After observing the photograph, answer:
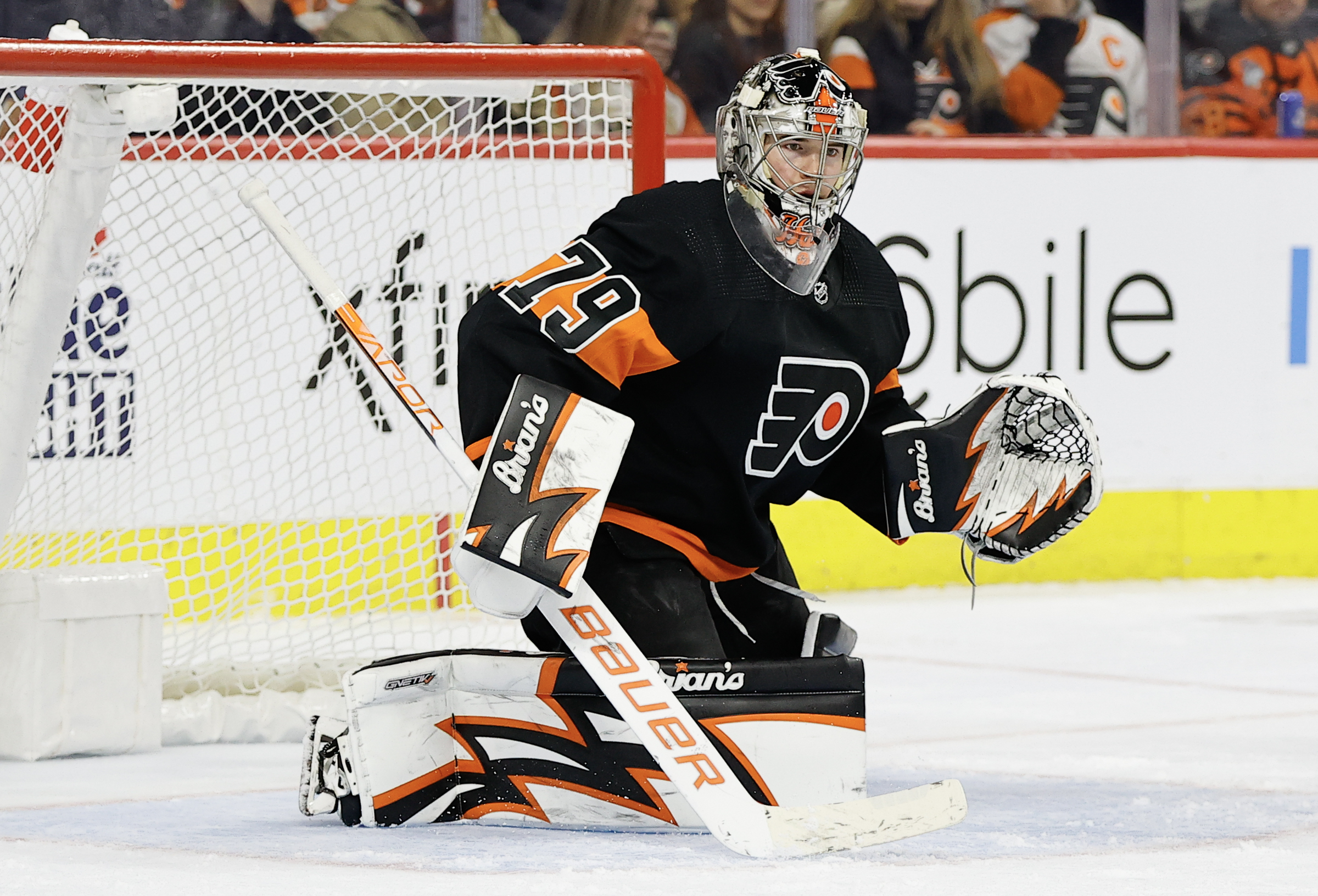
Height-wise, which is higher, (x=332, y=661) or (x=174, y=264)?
(x=174, y=264)

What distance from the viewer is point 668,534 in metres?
2.61

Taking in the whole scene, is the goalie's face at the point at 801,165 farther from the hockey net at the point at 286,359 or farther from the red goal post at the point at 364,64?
the hockey net at the point at 286,359

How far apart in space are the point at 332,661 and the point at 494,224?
42.7 inches

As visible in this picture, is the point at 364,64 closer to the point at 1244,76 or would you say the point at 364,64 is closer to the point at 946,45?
the point at 946,45

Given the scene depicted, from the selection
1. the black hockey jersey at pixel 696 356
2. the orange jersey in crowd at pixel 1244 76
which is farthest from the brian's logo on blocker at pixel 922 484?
the orange jersey in crowd at pixel 1244 76

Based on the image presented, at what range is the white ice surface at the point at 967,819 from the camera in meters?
2.15

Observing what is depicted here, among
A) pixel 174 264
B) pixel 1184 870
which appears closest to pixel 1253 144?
pixel 174 264

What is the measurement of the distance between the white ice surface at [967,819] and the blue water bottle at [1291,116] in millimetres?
1937

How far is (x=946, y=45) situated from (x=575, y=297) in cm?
333

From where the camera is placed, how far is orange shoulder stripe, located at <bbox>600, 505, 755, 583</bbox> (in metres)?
2.60

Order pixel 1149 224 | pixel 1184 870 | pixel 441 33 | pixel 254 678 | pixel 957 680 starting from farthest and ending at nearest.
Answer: pixel 1149 224, pixel 441 33, pixel 957 680, pixel 254 678, pixel 1184 870

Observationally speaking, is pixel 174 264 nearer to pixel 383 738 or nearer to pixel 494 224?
pixel 494 224

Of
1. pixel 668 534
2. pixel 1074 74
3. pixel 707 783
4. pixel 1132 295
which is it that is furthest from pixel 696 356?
pixel 1074 74

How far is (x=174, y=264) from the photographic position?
402cm
